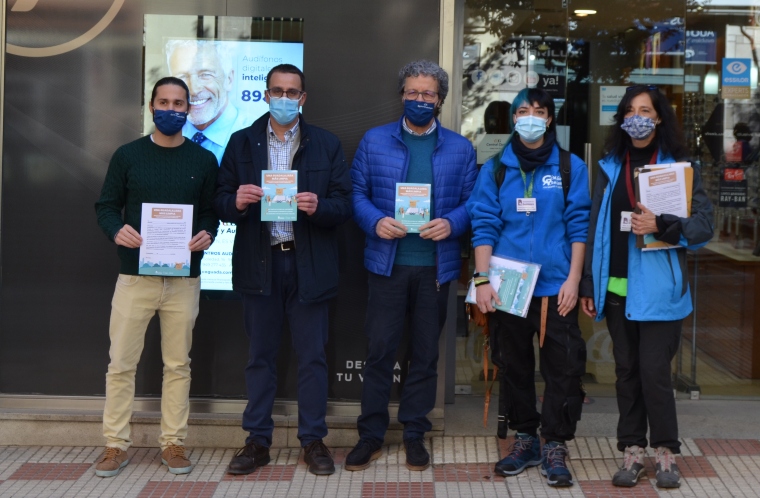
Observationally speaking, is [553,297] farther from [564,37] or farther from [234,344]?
[564,37]

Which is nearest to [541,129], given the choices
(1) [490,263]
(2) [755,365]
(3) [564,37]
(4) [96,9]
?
(1) [490,263]

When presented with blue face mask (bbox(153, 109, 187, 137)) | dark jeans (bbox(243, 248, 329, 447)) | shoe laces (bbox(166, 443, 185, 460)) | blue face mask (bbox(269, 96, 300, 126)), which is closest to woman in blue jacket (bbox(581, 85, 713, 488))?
dark jeans (bbox(243, 248, 329, 447))

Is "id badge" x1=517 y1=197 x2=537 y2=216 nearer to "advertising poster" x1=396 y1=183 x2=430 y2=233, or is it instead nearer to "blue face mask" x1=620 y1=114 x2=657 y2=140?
"advertising poster" x1=396 y1=183 x2=430 y2=233

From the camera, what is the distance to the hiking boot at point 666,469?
16.2 feet

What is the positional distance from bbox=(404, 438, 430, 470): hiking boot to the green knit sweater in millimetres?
1513

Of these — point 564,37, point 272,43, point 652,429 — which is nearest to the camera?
point 652,429

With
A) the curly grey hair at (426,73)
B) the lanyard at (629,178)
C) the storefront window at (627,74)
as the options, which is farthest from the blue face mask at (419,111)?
the storefront window at (627,74)

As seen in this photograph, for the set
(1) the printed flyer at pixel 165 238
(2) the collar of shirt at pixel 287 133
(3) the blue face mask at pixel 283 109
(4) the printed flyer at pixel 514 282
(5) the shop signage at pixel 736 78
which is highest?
(5) the shop signage at pixel 736 78

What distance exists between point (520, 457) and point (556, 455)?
0.73ft

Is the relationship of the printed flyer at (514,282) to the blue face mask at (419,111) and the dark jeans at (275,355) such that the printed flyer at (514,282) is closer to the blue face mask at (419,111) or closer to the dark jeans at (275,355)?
the blue face mask at (419,111)

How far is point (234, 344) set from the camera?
5828 millimetres

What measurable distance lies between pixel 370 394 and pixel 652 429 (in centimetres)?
150

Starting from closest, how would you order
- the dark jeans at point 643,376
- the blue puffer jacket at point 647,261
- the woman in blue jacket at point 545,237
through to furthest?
the blue puffer jacket at point 647,261
the dark jeans at point 643,376
the woman in blue jacket at point 545,237

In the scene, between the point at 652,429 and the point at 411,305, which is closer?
the point at 652,429
